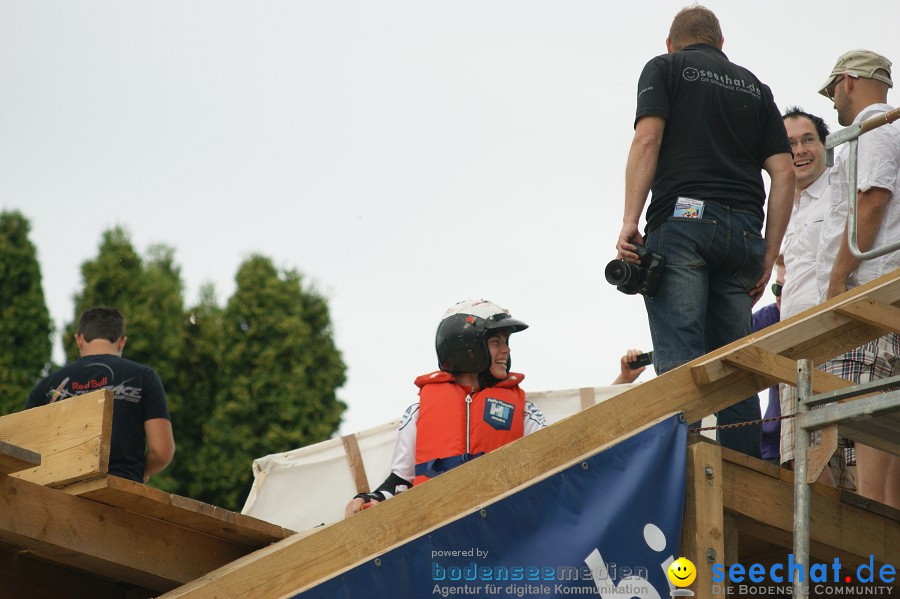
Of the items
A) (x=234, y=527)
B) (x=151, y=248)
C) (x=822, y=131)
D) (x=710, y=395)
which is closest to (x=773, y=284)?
(x=822, y=131)

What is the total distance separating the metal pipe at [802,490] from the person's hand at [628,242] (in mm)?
1121

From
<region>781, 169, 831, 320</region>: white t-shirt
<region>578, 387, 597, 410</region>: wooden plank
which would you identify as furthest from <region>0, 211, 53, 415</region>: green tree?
<region>781, 169, 831, 320</region>: white t-shirt

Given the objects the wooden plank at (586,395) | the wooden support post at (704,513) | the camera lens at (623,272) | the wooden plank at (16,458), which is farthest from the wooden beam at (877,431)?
the wooden plank at (586,395)

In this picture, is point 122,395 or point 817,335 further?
point 122,395

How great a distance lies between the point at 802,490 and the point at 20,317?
53.0 ft

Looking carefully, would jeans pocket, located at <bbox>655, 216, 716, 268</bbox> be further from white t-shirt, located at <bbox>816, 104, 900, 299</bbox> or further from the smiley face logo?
the smiley face logo

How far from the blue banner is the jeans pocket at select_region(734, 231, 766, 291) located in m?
1.34

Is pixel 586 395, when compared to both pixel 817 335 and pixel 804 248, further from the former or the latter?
pixel 817 335

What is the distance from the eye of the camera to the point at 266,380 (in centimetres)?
1923

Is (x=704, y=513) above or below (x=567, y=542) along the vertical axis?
above

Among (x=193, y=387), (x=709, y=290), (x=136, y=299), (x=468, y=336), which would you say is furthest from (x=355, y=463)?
(x=136, y=299)

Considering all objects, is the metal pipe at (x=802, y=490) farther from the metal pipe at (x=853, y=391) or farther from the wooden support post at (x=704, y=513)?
the wooden support post at (x=704, y=513)

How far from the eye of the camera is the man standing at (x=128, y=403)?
21.3ft

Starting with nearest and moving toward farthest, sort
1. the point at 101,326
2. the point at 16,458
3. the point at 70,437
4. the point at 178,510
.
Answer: the point at 16,458
the point at 70,437
the point at 178,510
the point at 101,326
